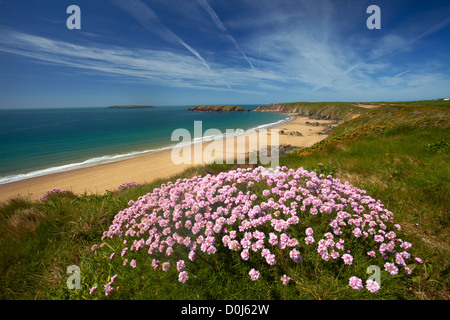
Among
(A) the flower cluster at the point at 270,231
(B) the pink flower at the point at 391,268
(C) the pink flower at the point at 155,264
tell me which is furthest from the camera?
(C) the pink flower at the point at 155,264

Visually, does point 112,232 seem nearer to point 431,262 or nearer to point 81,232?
point 81,232

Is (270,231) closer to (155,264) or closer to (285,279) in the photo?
(285,279)

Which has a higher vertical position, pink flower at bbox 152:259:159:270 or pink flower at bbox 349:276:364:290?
pink flower at bbox 349:276:364:290

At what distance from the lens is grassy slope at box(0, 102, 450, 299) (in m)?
2.26

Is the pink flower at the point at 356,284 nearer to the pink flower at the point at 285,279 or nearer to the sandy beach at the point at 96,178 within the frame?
the pink flower at the point at 285,279

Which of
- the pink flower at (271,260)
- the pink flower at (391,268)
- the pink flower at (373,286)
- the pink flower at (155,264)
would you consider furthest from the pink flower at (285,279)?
the pink flower at (155,264)

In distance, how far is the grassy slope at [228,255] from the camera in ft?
7.42

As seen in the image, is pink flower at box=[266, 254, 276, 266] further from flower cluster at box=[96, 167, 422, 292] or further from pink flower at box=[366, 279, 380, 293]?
pink flower at box=[366, 279, 380, 293]

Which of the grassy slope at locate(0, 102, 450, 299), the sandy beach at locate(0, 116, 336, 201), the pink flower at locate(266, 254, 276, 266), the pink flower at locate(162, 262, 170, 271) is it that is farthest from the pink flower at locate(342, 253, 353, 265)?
the sandy beach at locate(0, 116, 336, 201)

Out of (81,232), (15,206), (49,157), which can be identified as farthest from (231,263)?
(49,157)

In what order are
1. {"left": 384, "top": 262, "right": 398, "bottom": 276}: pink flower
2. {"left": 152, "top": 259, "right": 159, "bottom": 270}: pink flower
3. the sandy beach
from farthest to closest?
the sandy beach < {"left": 152, "top": 259, "right": 159, "bottom": 270}: pink flower < {"left": 384, "top": 262, "right": 398, "bottom": 276}: pink flower

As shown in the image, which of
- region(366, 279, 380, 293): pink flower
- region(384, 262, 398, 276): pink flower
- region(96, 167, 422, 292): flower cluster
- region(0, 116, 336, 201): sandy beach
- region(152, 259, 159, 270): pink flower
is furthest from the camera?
region(0, 116, 336, 201): sandy beach

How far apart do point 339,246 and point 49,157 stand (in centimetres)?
3147

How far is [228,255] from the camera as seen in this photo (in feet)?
8.79
